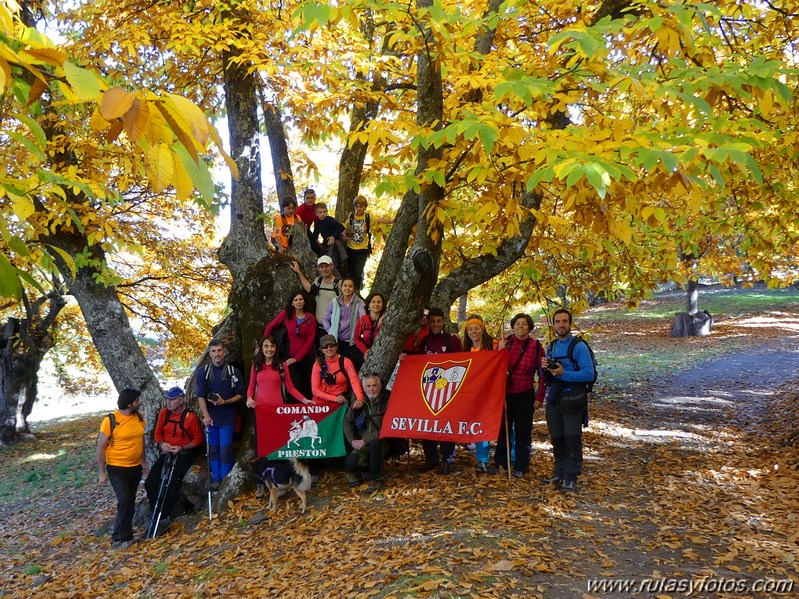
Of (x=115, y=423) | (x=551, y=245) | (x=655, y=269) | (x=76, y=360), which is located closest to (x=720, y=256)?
(x=655, y=269)

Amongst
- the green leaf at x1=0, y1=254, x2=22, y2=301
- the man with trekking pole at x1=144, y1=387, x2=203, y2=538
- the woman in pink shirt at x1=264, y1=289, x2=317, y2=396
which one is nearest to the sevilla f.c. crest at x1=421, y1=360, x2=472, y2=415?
the woman in pink shirt at x1=264, y1=289, x2=317, y2=396

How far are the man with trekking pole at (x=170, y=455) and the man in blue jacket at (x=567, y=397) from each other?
5.00 m

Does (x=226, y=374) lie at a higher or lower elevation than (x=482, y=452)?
higher

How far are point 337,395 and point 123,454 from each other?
2964 mm

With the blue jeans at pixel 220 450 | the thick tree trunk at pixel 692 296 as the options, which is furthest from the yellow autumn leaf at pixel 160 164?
the thick tree trunk at pixel 692 296

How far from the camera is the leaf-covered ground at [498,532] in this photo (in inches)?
193

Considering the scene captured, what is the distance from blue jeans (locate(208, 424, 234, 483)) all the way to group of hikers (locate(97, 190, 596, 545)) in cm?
1

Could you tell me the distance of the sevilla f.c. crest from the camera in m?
7.38

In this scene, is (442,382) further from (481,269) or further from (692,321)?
(692,321)

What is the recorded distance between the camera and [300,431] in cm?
784

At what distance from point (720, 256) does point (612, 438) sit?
881cm

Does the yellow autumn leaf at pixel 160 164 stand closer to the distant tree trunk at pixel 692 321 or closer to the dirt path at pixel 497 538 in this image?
the dirt path at pixel 497 538

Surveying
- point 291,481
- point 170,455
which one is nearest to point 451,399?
point 291,481

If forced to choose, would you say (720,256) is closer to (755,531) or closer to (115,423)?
(755,531)
